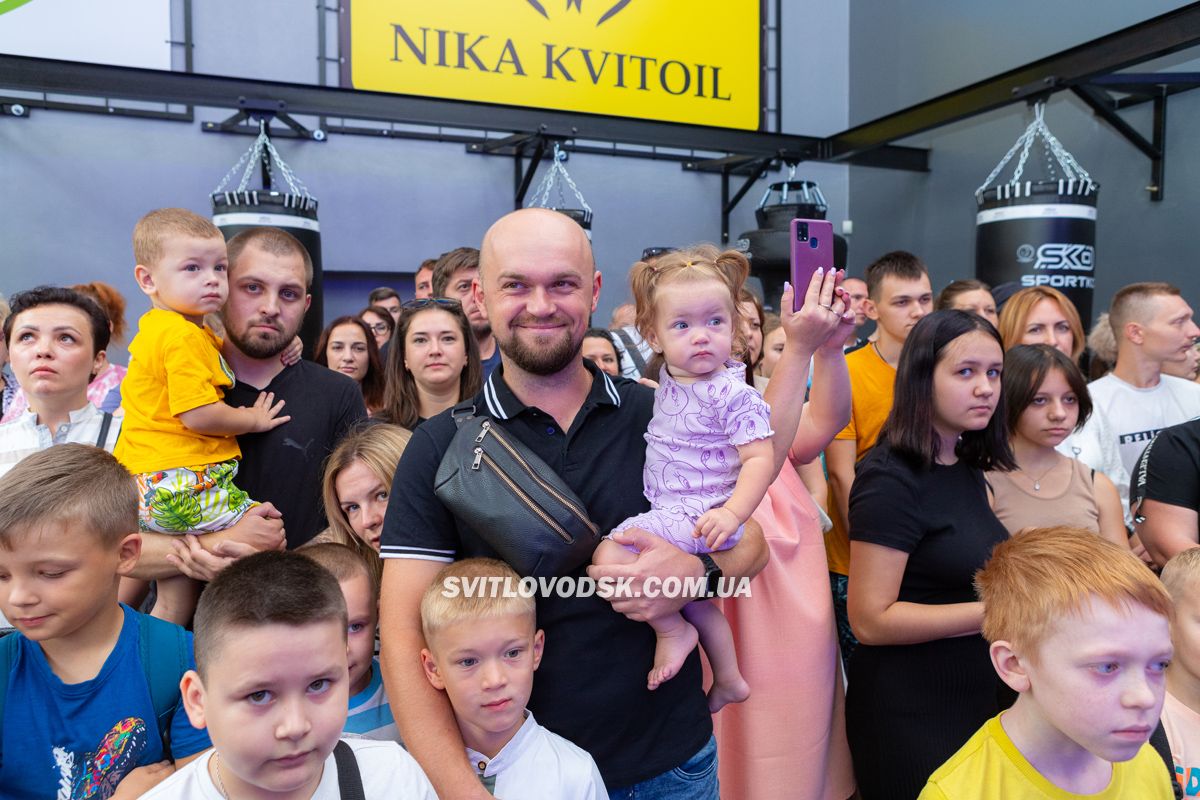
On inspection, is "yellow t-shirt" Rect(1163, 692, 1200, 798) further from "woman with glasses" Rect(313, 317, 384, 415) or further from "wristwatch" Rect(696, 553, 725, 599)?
"woman with glasses" Rect(313, 317, 384, 415)

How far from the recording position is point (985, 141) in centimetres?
868

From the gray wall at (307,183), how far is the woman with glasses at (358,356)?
4.10 meters

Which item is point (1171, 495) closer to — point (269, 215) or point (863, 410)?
point (863, 410)

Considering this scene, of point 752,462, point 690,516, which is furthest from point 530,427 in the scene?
point 752,462

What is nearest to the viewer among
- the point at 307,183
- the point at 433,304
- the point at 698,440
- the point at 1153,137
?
the point at 698,440

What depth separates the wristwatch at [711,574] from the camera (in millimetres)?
1686

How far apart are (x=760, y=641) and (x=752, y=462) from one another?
0.59m

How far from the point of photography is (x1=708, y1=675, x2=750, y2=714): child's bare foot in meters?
1.95

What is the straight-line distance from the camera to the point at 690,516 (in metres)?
1.74

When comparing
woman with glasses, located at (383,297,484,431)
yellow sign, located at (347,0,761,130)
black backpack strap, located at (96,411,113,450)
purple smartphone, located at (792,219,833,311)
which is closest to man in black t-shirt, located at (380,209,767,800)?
purple smartphone, located at (792,219,833,311)

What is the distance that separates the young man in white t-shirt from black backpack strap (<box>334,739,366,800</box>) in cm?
331

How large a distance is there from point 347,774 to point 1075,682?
122cm

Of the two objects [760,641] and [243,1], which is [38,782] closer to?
[760,641]

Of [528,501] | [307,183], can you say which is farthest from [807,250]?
[307,183]
